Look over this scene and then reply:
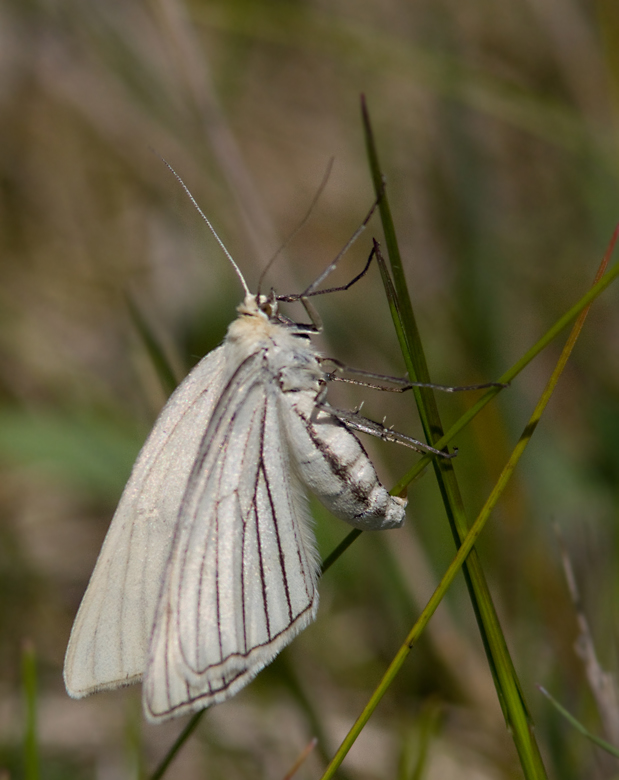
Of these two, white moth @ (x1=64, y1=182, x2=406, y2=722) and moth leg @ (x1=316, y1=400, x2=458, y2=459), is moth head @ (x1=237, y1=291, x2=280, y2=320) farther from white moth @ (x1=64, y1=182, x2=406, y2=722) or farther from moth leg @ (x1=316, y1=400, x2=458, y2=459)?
moth leg @ (x1=316, y1=400, x2=458, y2=459)

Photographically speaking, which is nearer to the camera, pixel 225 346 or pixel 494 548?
pixel 225 346

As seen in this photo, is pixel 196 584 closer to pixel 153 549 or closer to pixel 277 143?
pixel 153 549

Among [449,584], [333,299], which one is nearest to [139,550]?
[449,584]

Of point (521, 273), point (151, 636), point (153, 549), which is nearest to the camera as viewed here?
point (151, 636)

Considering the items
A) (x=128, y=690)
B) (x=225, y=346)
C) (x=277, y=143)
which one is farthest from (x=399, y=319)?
(x=277, y=143)

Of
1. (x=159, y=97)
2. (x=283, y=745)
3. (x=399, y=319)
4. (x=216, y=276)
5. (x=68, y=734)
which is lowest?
(x=68, y=734)

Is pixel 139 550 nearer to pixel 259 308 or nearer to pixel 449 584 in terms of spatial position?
pixel 259 308
